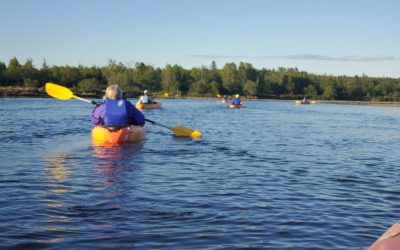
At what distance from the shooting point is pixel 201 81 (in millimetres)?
141750

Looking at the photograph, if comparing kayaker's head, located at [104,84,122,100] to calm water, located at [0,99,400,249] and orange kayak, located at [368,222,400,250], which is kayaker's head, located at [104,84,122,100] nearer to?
calm water, located at [0,99,400,249]

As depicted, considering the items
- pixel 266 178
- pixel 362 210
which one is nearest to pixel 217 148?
pixel 266 178

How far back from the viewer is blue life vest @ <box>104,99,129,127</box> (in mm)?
14789

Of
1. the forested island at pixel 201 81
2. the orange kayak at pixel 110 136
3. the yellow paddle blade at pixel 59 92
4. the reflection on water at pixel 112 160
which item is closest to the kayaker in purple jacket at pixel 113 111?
the orange kayak at pixel 110 136

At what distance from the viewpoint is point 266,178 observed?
10.2 m

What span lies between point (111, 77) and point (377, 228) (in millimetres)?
129752

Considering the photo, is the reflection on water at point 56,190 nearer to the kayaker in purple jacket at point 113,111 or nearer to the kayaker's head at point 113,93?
the kayaker in purple jacket at point 113,111

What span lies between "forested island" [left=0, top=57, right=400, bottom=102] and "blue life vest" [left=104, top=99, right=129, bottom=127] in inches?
3780

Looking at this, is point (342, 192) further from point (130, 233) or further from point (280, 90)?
point (280, 90)

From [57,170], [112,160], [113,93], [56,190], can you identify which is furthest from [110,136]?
[56,190]

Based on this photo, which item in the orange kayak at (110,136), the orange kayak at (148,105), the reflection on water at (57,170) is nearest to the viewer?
the reflection on water at (57,170)

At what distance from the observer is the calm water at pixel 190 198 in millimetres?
5879

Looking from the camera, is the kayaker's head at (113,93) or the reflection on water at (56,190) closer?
the reflection on water at (56,190)

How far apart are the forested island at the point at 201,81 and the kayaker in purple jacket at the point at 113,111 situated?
95.8 meters
